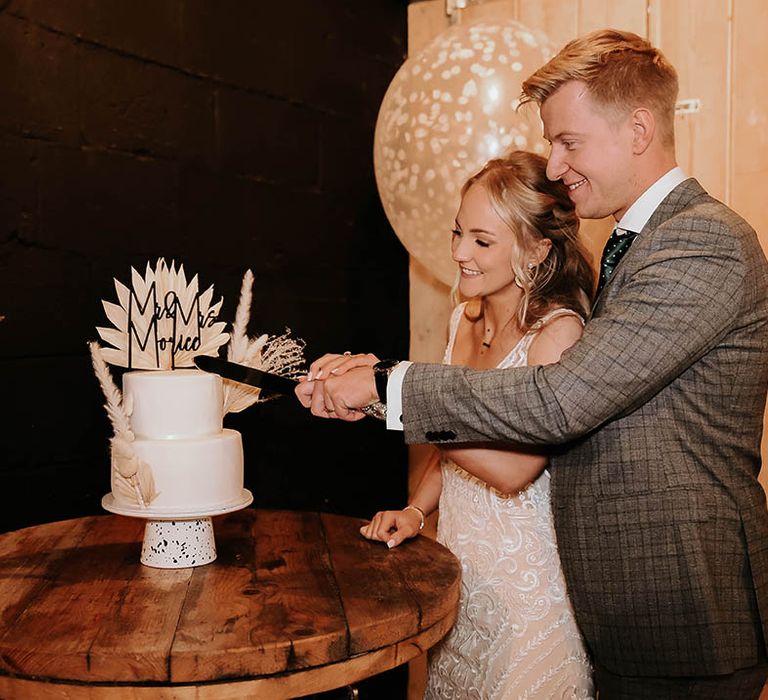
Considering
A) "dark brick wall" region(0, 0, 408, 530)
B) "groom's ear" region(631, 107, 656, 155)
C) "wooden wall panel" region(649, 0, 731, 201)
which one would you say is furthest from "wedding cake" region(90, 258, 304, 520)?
"wooden wall panel" region(649, 0, 731, 201)

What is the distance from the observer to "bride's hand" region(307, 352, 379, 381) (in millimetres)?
1670

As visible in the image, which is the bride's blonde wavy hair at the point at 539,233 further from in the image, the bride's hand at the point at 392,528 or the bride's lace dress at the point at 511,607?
the bride's hand at the point at 392,528

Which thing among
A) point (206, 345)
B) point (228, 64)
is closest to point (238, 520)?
point (206, 345)

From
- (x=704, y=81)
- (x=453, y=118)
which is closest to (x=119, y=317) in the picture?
(x=453, y=118)

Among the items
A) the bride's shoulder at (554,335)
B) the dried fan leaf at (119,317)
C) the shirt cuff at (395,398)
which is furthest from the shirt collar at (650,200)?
the dried fan leaf at (119,317)

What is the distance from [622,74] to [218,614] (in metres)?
1.10

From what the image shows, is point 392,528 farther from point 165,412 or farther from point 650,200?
point 650,200

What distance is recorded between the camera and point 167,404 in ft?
5.13

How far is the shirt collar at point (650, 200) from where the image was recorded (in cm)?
→ 158

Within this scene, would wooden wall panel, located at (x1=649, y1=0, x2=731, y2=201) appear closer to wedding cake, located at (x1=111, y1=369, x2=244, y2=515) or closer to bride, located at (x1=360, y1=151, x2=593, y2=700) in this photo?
bride, located at (x1=360, y1=151, x2=593, y2=700)

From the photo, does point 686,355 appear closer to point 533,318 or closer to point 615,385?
point 615,385

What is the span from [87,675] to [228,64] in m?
1.77

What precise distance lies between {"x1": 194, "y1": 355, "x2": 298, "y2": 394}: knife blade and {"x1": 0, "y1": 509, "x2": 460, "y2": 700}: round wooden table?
30cm

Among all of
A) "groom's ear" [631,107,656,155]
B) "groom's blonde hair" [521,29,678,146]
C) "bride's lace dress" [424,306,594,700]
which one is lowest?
"bride's lace dress" [424,306,594,700]
